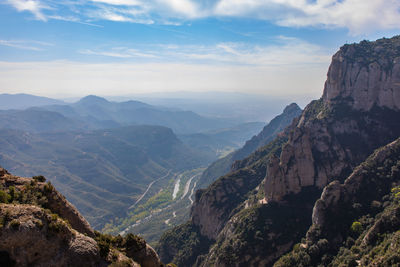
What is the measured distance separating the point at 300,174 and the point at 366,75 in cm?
4890

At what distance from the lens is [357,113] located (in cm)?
9081

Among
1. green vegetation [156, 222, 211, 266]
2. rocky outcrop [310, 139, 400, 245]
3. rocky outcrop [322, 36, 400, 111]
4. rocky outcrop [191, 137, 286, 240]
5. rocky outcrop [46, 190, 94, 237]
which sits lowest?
green vegetation [156, 222, 211, 266]

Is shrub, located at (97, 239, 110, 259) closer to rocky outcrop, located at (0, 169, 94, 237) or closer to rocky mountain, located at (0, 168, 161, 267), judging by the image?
rocky mountain, located at (0, 168, 161, 267)

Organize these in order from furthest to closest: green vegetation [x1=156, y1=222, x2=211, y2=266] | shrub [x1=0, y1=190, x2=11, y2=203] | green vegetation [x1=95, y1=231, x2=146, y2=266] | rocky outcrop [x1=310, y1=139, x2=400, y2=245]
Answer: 1. green vegetation [x1=156, y1=222, x2=211, y2=266]
2. rocky outcrop [x1=310, y1=139, x2=400, y2=245]
3. green vegetation [x1=95, y1=231, x2=146, y2=266]
4. shrub [x1=0, y1=190, x2=11, y2=203]

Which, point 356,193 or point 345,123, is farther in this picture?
point 345,123

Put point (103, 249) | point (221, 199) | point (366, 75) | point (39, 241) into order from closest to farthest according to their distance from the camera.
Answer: point (39, 241) < point (103, 249) < point (366, 75) < point (221, 199)

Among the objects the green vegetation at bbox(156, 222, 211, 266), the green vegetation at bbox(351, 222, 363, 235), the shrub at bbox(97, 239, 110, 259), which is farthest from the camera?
the green vegetation at bbox(156, 222, 211, 266)

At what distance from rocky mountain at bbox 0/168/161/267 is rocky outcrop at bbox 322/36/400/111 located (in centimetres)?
9611

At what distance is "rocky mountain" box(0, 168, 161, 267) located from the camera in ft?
57.7

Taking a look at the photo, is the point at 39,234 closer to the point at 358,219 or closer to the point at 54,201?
the point at 54,201

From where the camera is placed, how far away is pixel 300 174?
75312 millimetres

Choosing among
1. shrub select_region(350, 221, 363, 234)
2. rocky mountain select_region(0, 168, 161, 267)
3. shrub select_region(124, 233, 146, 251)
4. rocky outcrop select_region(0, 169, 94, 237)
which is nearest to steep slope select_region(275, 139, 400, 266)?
shrub select_region(350, 221, 363, 234)

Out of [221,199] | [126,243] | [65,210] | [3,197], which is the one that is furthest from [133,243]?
[221,199]

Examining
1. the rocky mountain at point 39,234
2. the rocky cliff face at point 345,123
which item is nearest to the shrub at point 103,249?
the rocky mountain at point 39,234
